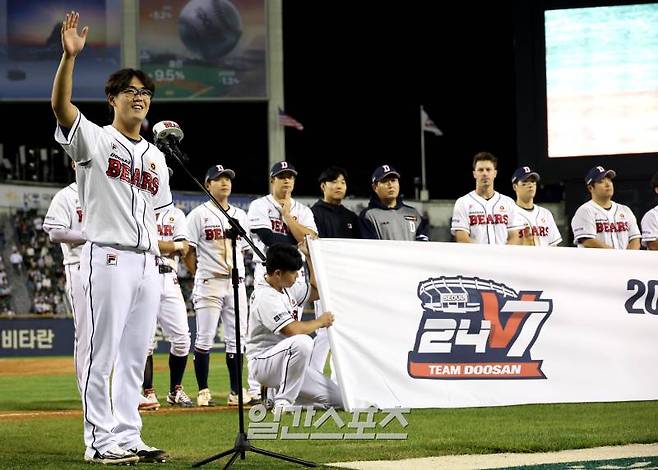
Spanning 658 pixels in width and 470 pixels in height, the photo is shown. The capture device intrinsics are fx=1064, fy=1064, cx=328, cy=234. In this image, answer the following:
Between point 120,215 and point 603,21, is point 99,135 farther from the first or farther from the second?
point 603,21

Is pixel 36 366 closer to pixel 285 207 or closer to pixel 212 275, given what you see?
pixel 212 275

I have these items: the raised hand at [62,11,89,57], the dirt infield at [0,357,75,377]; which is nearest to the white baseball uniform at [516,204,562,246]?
the raised hand at [62,11,89,57]

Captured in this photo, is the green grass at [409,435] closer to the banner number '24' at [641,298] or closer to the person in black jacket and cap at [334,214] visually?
the banner number '24' at [641,298]

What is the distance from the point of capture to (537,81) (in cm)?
1564

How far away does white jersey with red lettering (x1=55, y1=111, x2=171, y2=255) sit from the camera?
5518 millimetres

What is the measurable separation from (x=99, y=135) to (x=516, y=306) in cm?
305

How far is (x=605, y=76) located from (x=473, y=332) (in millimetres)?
10367

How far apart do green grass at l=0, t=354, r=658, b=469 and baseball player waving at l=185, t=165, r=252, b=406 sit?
124 cm

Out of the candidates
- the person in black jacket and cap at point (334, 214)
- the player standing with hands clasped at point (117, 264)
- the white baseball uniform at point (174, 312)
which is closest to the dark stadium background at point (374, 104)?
the white baseball uniform at point (174, 312)

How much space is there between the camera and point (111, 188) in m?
5.58

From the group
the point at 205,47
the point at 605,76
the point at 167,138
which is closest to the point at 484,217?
the point at 167,138

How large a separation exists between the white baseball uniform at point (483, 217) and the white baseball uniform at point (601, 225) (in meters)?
0.92

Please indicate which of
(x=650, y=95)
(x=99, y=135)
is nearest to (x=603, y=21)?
(x=650, y=95)

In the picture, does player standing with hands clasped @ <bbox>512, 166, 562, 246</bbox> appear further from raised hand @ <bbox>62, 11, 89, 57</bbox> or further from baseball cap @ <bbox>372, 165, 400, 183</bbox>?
raised hand @ <bbox>62, 11, 89, 57</bbox>
